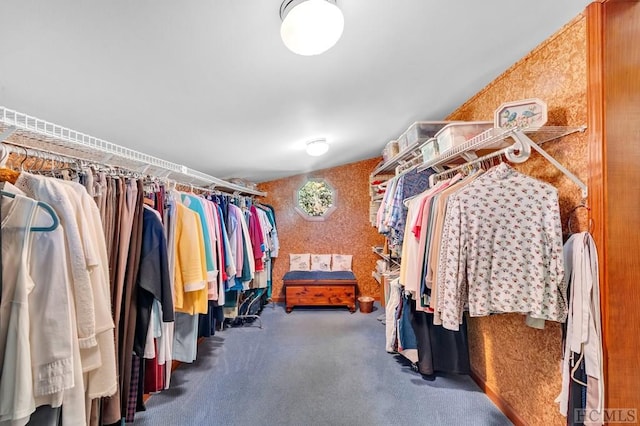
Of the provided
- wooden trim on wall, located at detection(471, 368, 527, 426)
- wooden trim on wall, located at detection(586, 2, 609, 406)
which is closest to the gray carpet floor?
wooden trim on wall, located at detection(471, 368, 527, 426)

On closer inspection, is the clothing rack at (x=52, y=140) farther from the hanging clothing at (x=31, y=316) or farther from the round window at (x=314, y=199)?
the round window at (x=314, y=199)

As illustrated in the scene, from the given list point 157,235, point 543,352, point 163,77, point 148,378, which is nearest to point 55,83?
point 163,77

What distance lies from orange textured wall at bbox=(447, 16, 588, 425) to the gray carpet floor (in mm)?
267

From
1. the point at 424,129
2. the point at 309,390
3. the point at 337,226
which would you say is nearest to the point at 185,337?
the point at 309,390

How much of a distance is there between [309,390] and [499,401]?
1.24 meters

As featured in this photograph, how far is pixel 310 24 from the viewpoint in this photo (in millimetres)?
983

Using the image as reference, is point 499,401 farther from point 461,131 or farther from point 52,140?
point 52,140

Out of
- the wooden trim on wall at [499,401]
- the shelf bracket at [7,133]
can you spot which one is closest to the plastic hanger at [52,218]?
the shelf bracket at [7,133]

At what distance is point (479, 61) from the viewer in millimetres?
1610

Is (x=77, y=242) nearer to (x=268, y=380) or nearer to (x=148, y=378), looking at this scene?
(x=148, y=378)

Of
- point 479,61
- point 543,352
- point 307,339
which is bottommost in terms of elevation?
Result: point 307,339

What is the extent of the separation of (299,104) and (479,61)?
1102 millimetres

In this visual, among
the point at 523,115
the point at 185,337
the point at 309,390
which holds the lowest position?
the point at 309,390

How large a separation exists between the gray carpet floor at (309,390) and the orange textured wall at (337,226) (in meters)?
1.55
